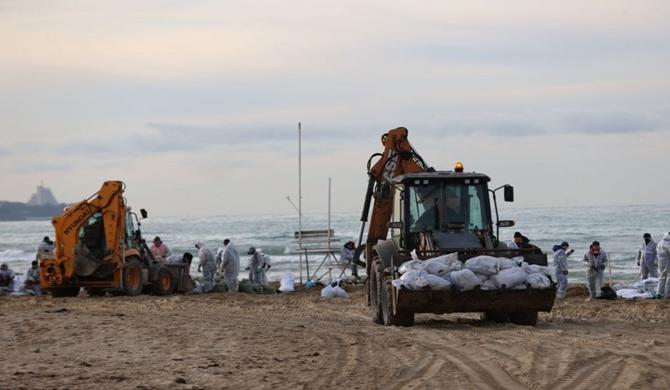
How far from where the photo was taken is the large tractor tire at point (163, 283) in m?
26.7

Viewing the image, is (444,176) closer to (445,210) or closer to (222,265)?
(445,210)

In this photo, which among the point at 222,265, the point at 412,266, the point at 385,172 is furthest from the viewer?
the point at 222,265

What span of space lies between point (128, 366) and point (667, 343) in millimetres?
6430

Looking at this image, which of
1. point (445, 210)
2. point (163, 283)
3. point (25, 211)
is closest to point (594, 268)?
point (445, 210)

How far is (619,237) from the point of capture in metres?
62.2

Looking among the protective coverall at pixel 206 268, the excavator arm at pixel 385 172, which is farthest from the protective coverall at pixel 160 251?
the excavator arm at pixel 385 172

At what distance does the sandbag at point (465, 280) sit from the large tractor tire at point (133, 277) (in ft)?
40.6

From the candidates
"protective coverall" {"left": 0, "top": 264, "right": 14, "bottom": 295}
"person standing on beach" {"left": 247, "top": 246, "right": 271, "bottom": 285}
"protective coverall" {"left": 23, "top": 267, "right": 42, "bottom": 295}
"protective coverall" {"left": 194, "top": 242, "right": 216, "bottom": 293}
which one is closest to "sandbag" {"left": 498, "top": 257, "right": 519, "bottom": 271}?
"protective coverall" {"left": 194, "top": 242, "right": 216, "bottom": 293}

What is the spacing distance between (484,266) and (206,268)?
46.7 ft

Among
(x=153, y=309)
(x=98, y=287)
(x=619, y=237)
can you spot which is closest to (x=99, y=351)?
(x=153, y=309)

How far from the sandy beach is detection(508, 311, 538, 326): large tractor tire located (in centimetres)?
22

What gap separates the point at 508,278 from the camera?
15.1 metres

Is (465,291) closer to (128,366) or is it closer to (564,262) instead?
(128,366)

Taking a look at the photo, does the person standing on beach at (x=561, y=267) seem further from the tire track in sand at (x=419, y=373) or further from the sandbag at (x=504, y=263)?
the tire track in sand at (x=419, y=373)
